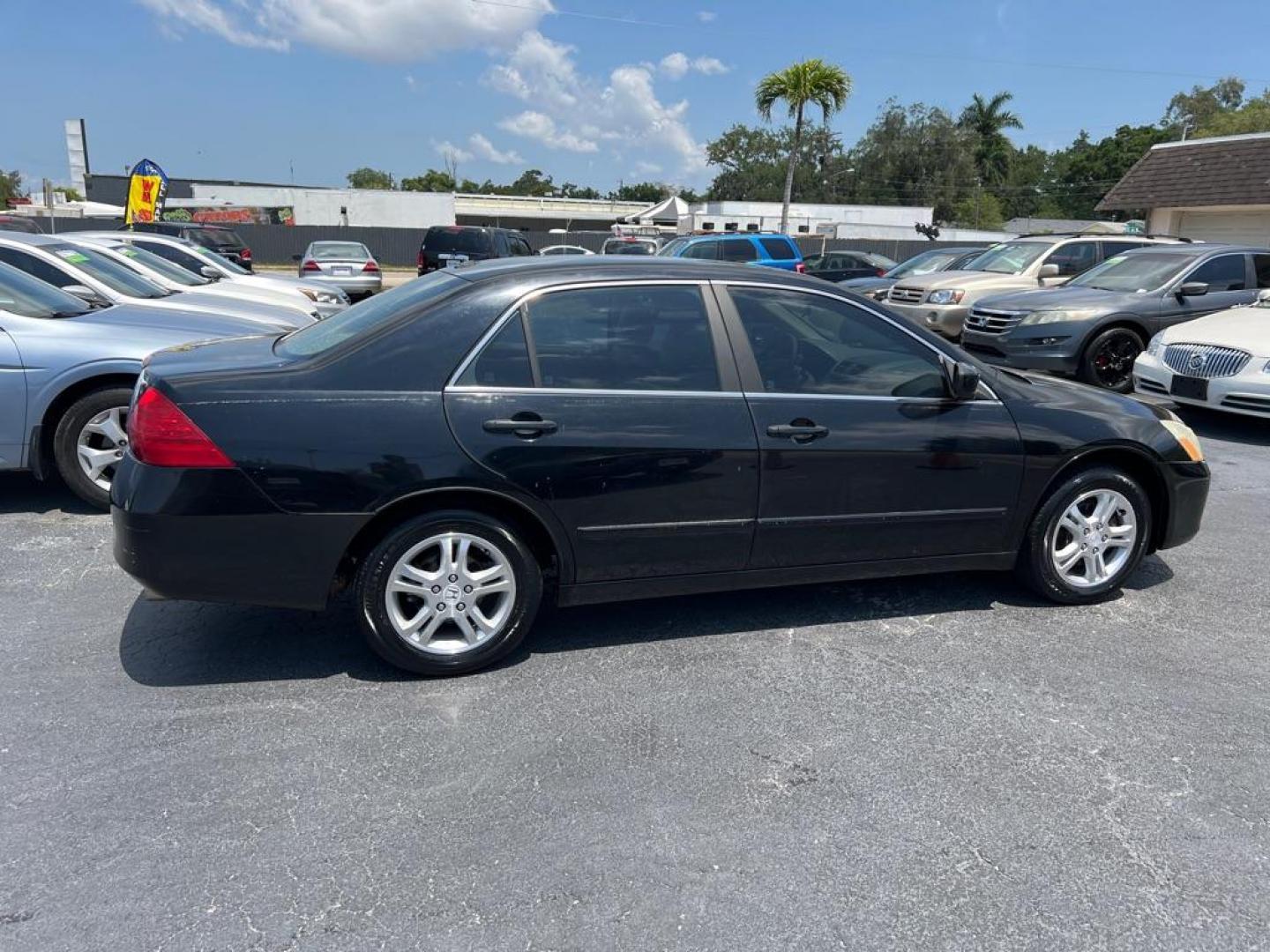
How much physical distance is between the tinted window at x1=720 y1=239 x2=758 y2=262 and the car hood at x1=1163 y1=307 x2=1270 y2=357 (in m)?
9.65

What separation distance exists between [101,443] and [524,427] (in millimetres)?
3368

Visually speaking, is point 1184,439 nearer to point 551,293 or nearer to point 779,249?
point 551,293

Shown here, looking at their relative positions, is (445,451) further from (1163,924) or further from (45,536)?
(45,536)

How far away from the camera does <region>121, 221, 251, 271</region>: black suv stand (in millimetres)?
19875

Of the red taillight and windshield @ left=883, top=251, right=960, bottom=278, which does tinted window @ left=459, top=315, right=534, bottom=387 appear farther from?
windshield @ left=883, top=251, right=960, bottom=278

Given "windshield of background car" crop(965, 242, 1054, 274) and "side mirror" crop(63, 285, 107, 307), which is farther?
"windshield of background car" crop(965, 242, 1054, 274)

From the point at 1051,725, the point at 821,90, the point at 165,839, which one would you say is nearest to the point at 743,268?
the point at 1051,725

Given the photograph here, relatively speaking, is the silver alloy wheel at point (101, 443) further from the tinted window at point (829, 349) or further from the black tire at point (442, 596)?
the tinted window at point (829, 349)

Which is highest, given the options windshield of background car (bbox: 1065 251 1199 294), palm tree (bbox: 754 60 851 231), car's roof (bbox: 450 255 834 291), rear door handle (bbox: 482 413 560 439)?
palm tree (bbox: 754 60 851 231)

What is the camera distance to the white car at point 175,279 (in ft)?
30.9

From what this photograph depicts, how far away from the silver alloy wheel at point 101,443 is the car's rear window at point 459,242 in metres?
14.1

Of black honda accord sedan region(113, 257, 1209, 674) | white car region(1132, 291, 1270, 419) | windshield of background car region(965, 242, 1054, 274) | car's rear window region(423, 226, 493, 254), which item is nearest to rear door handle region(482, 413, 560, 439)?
black honda accord sedan region(113, 257, 1209, 674)

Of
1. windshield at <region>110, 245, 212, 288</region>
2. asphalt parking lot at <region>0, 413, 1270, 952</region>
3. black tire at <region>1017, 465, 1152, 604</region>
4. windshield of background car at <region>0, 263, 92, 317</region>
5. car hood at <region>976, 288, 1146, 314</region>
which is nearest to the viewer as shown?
asphalt parking lot at <region>0, 413, 1270, 952</region>

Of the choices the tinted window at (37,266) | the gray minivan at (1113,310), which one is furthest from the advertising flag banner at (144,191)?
the gray minivan at (1113,310)
